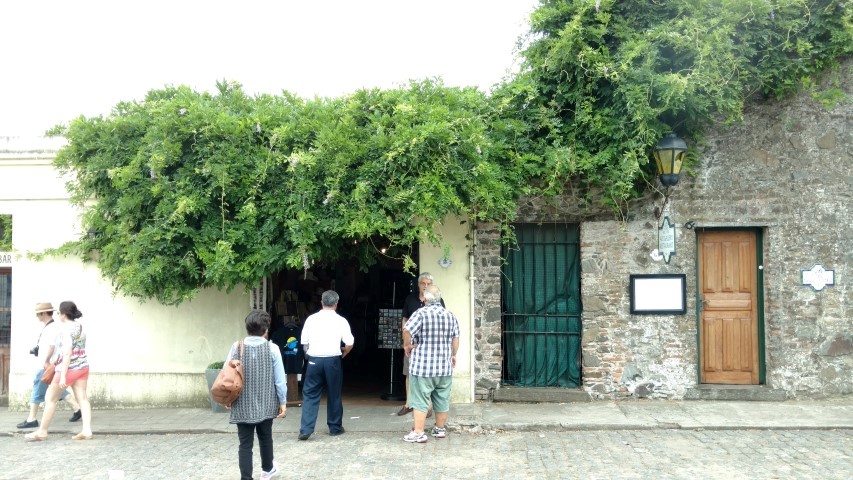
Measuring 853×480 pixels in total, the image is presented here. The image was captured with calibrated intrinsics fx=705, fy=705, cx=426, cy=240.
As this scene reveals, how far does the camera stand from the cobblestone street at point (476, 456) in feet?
21.3

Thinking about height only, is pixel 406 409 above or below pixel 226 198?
below

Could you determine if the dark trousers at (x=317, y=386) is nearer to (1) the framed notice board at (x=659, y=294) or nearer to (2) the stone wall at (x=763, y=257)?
(2) the stone wall at (x=763, y=257)

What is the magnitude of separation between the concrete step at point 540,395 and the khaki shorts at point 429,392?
1786mm

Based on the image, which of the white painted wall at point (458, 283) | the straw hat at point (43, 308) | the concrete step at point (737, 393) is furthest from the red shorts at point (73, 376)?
the concrete step at point (737, 393)

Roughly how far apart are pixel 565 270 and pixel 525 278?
21.8 inches

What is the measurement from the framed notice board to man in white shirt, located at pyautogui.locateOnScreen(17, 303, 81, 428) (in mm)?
7109

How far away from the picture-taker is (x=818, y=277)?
919cm

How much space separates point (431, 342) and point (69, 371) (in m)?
4.16

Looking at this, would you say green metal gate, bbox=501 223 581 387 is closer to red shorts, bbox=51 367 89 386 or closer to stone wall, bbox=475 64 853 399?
stone wall, bbox=475 64 853 399

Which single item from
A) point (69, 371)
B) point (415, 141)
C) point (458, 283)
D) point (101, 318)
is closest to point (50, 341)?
point (69, 371)

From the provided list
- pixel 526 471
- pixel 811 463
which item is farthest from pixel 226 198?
pixel 811 463

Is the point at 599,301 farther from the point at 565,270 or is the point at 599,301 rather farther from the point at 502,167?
the point at 502,167

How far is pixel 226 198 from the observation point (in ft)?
28.2

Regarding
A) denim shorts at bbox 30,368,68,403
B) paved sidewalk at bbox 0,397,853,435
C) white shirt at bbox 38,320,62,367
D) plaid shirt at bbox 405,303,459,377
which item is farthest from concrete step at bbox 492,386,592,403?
denim shorts at bbox 30,368,68,403
